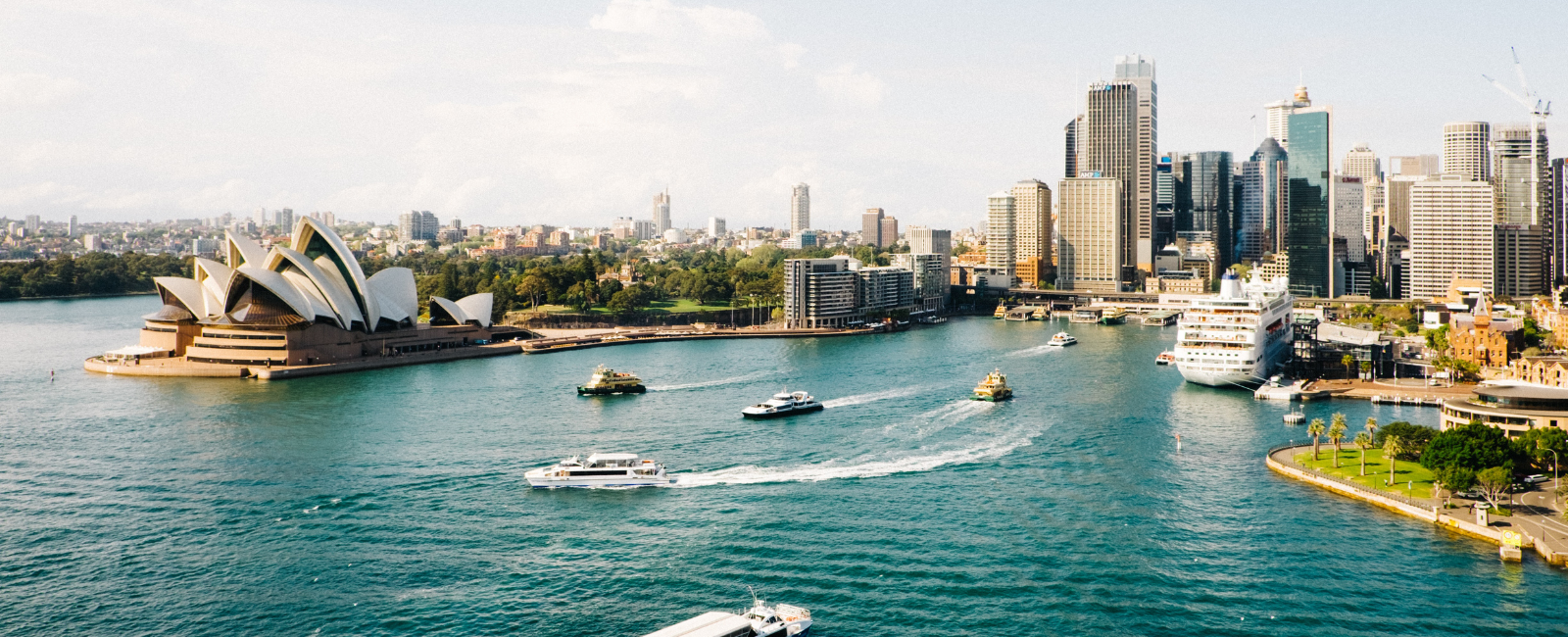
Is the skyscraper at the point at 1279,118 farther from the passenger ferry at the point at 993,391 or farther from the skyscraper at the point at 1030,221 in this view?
the passenger ferry at the point at 993,391

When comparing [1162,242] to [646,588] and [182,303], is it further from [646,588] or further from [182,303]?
[646,588]

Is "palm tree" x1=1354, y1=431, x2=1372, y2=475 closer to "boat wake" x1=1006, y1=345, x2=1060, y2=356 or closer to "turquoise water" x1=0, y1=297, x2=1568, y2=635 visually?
"turquoise water" x1=0, y1=297, x2=1568, y2=635

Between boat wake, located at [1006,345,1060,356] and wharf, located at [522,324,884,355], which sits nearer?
boat wake, located at [1006,345,1060,356]

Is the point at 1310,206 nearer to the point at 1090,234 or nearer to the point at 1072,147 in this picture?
the point at 1090,234

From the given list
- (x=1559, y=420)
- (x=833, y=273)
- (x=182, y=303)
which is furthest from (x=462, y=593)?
(x=833, y=273)

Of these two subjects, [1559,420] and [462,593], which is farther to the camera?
[1559,420]

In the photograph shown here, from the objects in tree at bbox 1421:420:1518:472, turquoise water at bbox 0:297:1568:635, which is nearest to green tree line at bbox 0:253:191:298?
turquoise water at bbox 0:297:1568:635
